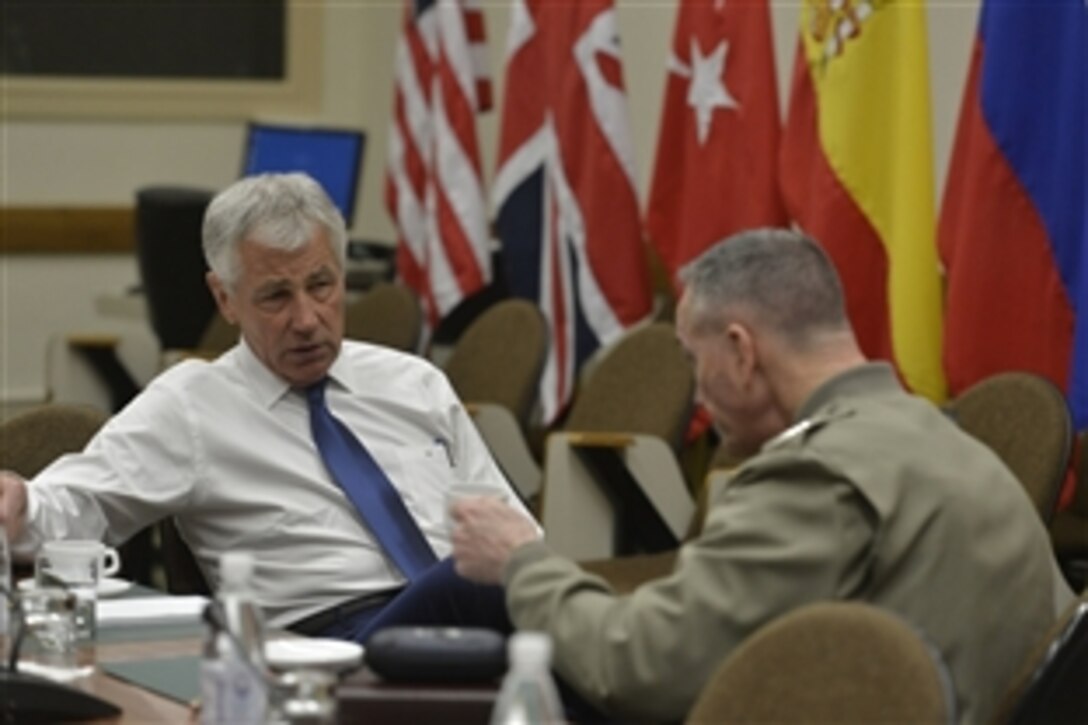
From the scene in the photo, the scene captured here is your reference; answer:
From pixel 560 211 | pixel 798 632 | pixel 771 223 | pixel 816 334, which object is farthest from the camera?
pixel 560 211

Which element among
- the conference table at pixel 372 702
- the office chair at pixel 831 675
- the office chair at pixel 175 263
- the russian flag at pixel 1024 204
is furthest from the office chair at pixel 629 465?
the office chair at pixel 831 675

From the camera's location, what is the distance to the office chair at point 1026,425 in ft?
15.1

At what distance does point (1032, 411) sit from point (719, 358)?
87.8 inches

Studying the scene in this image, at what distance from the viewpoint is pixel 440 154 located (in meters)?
7.63

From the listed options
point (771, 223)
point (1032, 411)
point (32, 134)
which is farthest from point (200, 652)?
point (32, 134)

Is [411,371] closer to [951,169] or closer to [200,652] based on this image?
[200,652]

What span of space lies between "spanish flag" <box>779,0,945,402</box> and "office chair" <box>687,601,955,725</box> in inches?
133

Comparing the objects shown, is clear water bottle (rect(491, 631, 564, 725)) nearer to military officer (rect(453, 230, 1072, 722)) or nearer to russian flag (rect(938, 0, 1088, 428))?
military officer (rect(453, 230, 1072, 722))

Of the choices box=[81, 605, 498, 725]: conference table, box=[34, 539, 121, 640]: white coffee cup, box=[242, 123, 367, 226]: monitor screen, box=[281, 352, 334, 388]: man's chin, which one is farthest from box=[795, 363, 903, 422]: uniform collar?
box=[242, 123, 367, 226]: monitor screen

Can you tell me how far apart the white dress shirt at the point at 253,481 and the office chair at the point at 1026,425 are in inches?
54.4

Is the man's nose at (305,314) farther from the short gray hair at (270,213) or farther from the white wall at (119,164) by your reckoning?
the white wall at (119,164)

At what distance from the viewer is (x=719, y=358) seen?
2.66m

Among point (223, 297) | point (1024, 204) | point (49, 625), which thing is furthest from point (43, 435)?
point (1024, 204)

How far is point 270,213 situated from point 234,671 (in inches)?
60.0
